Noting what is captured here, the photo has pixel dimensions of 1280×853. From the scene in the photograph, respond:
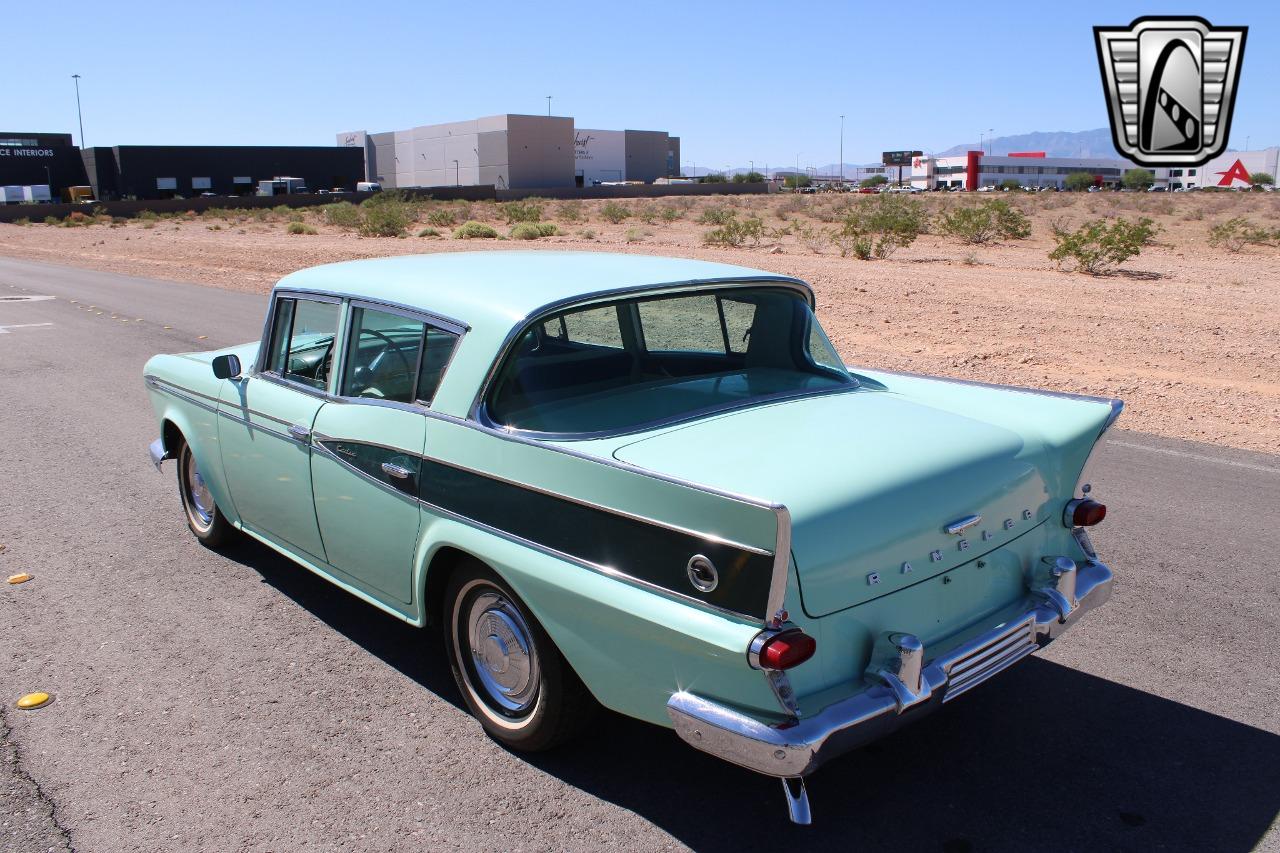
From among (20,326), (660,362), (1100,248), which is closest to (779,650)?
(660,362)

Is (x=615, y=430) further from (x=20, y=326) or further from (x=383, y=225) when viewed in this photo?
(x=383, y=225)

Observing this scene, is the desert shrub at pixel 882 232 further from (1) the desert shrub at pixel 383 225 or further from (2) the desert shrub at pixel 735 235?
(1) the desert shrub at pixel 383 225

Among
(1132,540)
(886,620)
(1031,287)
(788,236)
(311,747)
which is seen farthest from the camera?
(788,236)

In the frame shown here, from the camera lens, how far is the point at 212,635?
4.49m

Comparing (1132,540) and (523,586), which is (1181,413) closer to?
(1132,540)

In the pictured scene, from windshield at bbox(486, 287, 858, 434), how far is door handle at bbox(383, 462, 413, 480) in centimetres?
42

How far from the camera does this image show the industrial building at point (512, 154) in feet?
312

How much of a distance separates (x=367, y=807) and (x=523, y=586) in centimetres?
82

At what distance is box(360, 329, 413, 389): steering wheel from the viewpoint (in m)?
3.87

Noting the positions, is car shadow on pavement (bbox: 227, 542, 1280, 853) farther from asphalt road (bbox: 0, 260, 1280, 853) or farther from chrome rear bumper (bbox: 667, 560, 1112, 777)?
chrome rear bumper (bbox: 667, 560, 1112, 777)

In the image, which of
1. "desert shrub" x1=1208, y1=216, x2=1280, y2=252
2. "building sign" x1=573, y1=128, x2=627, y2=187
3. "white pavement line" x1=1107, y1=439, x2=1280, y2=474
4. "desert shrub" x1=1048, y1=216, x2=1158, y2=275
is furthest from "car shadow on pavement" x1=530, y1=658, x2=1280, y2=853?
"building sign" x1=573, y1=128, x2=627, y2=187

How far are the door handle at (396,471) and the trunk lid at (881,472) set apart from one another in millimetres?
855

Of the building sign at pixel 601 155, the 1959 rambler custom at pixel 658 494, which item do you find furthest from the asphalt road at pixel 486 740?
the building sign at pixel 601 155

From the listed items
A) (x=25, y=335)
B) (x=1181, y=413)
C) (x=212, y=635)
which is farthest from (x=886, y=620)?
(x=25, y=335)
